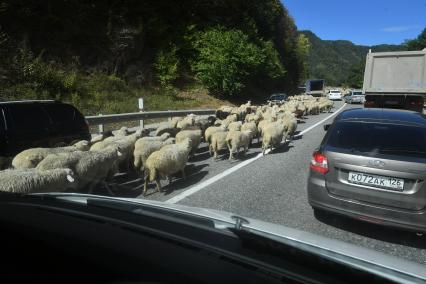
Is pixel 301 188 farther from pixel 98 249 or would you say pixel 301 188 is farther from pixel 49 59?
pixel 49 59

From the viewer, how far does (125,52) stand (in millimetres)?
27062

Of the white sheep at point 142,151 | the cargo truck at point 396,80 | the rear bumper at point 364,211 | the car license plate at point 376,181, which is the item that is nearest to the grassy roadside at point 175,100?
the white sheep at point 142,151

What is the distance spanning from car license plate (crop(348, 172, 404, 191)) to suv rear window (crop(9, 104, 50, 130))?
5951mm

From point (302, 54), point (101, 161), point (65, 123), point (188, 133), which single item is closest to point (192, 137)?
point (188, 133)

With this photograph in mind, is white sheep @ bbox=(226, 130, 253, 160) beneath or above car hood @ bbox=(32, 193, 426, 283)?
beneath

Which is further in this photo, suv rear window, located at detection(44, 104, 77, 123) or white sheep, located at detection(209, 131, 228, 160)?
white sheep, located at detection(209, 131, 228, 160)

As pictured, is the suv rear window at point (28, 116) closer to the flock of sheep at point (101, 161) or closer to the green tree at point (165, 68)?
the flock of sheep at point (101, 161)

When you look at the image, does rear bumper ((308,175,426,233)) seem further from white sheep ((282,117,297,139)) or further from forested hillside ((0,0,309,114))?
forested hillside ((0,0,309,114))

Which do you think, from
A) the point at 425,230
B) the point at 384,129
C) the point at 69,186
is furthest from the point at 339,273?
the point at 69,186

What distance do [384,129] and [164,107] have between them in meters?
19.6

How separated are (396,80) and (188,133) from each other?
37.6 ft

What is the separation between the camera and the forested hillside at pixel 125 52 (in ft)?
63.9

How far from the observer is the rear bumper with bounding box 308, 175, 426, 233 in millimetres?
4545

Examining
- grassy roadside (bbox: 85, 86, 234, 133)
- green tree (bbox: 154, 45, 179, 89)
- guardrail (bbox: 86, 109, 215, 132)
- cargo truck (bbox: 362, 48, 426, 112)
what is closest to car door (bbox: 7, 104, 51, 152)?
guardrail (bbox: 86, 109, 215, 132)
